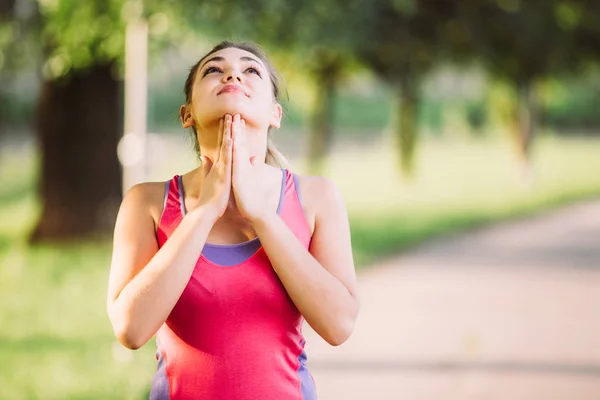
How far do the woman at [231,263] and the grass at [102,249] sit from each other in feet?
12.0

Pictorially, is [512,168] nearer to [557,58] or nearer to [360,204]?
[557,58]

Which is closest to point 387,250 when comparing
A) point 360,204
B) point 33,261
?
point 33,261

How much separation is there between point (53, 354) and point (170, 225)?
486cm

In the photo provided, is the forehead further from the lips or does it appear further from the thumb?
the thumb

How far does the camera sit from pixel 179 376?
1.84 meters

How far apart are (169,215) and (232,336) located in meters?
0.28

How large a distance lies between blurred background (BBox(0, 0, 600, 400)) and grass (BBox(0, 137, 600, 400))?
33 millimetres

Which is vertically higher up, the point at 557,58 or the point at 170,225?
the point at 557,58

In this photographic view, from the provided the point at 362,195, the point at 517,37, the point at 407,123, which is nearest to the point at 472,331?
the point at 517,37

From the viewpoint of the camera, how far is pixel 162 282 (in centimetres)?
176

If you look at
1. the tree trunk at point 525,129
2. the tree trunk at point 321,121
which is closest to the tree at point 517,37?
the tree trunk at point 525,129

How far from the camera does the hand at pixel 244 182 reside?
1.81 meters

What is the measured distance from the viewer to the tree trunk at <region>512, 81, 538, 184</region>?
2476 centimetres

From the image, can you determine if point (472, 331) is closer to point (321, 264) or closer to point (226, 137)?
point (321, 264)
